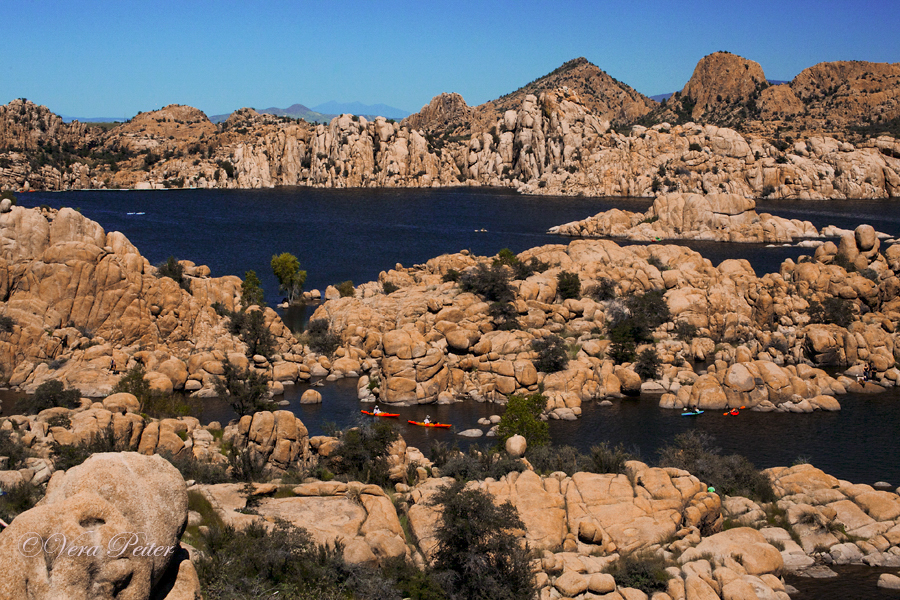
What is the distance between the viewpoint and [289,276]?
68.4 metres

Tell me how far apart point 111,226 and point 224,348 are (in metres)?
81.6

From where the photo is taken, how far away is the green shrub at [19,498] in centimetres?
1786

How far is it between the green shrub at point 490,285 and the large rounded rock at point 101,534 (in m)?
41.4

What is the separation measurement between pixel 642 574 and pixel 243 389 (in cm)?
2479

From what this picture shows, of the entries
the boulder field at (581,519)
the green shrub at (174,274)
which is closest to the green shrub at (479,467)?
→ the boulder field at (581,519)

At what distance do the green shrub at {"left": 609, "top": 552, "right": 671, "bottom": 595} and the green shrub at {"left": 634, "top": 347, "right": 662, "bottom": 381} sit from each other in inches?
1007

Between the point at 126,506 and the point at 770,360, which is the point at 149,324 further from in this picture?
the point at 770,360

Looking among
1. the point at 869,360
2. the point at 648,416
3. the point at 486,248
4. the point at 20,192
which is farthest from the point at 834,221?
the point at 20,192

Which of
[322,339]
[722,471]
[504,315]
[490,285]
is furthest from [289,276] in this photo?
[722,471]

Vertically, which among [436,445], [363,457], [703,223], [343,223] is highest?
[703,223]

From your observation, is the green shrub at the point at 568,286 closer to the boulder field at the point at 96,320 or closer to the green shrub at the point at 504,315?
the green shrub at the point at 504,315

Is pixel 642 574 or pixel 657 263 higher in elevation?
pixel 657 263

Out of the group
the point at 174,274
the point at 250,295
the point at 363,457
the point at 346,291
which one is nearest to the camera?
the point at 363,457

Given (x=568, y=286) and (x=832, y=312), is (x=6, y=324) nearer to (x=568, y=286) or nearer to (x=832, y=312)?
(x=568, y=286)
